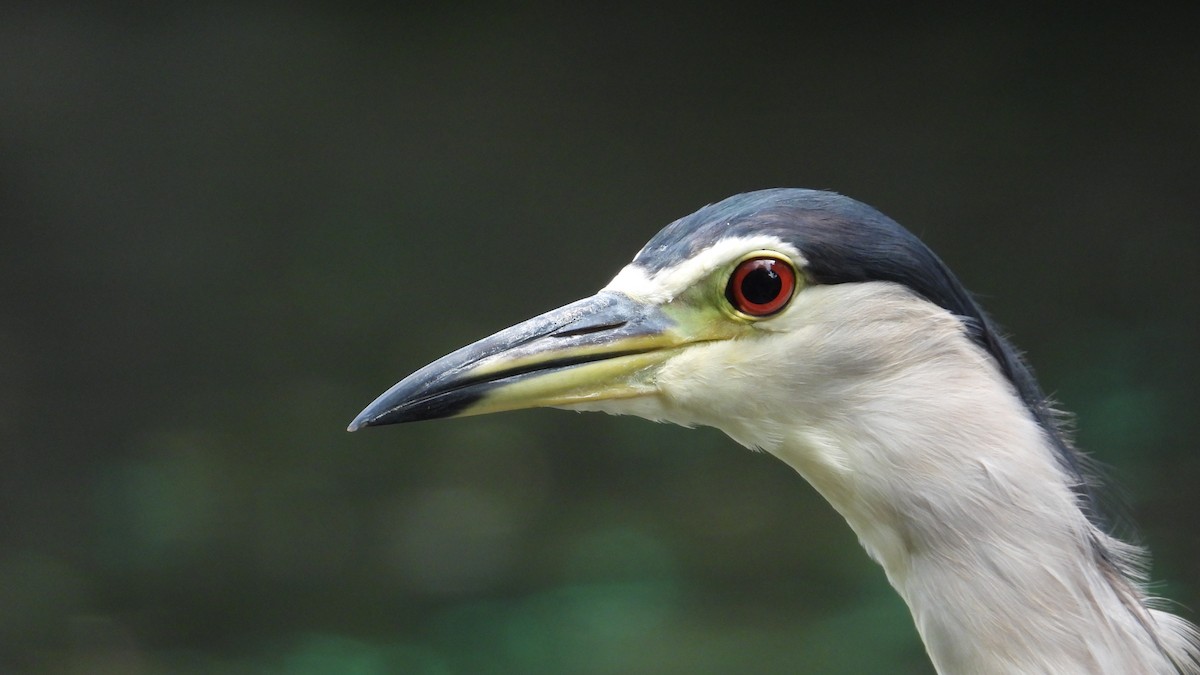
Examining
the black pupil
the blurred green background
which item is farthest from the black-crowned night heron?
the blurred green background

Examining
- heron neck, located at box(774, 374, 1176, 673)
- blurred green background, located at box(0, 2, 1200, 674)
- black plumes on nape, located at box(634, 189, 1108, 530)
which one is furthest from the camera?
blurred green background, located at box(0, 2, 1200, 674)

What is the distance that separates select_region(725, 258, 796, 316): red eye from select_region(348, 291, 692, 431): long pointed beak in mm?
101

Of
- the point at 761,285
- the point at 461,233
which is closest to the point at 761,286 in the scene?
the point at 761,285

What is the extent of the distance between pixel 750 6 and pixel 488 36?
912 mm

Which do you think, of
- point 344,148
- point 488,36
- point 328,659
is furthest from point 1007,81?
point 328,659

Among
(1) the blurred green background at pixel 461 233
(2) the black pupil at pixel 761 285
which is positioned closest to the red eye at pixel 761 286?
(2) the black pupil at pixel 761 285

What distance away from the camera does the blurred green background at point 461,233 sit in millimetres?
4430

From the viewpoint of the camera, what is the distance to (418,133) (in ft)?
15.2

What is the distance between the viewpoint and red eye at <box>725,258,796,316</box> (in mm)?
1695

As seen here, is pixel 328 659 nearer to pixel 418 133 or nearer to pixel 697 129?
pixel 418 133

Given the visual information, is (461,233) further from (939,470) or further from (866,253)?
(939,470)

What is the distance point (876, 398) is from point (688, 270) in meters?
0.30

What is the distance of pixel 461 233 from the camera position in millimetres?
4688

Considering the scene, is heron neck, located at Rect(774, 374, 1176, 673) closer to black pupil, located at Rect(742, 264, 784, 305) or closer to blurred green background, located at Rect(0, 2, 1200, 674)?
black pupil, located at Rect(742, 264, 784, 305)
